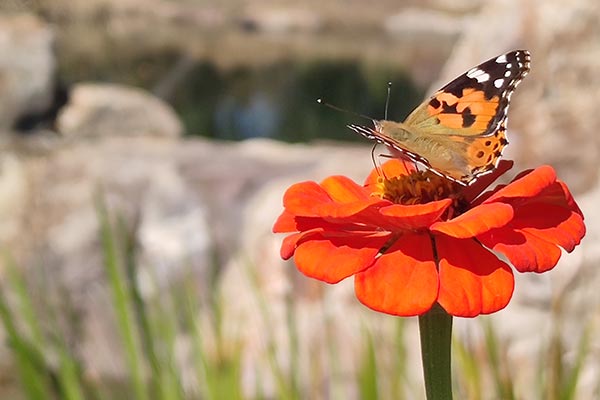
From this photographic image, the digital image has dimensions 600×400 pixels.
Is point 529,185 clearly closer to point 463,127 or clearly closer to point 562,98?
point 463,127

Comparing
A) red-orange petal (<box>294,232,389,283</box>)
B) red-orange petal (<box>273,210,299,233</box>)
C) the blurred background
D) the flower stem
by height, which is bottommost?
the blurred background

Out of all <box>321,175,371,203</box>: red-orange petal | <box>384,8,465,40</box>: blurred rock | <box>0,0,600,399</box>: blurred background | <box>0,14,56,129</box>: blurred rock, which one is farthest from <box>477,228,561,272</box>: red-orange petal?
<box>384,8,465,40</box>: blurred rock

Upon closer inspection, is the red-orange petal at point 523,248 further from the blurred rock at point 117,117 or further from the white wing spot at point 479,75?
the blurred rock at point 117,117

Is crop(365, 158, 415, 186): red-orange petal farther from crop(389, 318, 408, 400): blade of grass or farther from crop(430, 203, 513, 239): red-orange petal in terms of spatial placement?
crop(389, 318, 408, 400): blade of grass

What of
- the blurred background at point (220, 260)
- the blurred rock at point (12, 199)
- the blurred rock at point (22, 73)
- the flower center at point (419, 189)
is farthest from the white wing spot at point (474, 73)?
the blurred rock at point (22, 73)

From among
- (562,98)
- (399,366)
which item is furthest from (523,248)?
(562,98)

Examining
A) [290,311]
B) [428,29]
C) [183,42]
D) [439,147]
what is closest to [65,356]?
[290,311]
